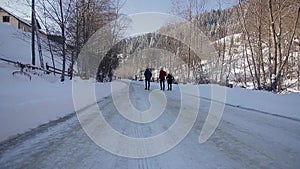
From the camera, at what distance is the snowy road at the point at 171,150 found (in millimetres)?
3301

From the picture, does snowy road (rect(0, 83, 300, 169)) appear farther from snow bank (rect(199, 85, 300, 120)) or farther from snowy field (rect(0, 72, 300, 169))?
snow bank (rect(199, 85, 300, 120))

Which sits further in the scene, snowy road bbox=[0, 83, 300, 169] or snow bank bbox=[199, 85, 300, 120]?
snow bank bbox=[199, 85, 300, 120]

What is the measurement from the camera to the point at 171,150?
12.9ft

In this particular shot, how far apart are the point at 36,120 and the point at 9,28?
52.7 meters

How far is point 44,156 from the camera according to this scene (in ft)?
11.7

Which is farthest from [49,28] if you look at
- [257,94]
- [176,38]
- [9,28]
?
[9,28]

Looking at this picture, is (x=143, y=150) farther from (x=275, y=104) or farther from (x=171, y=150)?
(x=275, y=104)

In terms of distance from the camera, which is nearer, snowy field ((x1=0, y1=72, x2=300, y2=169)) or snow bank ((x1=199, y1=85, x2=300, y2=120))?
snowy field ((x1=0, y1=72, x2=300, y2=169))

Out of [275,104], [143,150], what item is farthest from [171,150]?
[275,104]

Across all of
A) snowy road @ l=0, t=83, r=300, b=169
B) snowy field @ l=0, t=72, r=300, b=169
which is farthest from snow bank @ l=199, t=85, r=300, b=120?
snowy road @ l=0, t=83, r=300, b=169

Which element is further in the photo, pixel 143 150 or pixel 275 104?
pixel 275 104

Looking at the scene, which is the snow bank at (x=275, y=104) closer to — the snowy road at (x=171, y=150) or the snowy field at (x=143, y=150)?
the snowy field at (x=143, y=150)

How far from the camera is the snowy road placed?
3301 mm

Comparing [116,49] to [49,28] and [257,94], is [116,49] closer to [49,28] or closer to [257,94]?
[49,28]
